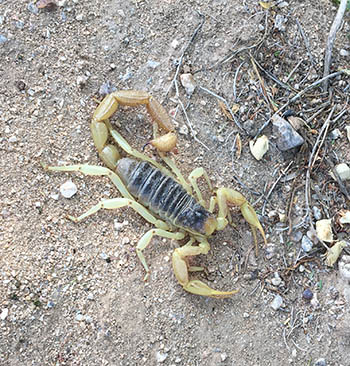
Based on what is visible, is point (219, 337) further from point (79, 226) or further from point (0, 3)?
point (0, 3)

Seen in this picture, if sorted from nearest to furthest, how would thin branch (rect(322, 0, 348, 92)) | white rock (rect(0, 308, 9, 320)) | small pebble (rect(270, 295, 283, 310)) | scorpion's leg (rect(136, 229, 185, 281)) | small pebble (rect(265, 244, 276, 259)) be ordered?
white rock (rect(0, 308, 9, 320)) < scorpion's leg (rect(136, 229, 185, 281)) < small pebble (rect(270, 295, 283, 310)) < small pebble (rect(265, 244, 276, 259)) < thin branch (rect(322, 0, 348, 92))

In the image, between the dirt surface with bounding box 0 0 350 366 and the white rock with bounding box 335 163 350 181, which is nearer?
the dirt surface with bounding box 0 0 350 366

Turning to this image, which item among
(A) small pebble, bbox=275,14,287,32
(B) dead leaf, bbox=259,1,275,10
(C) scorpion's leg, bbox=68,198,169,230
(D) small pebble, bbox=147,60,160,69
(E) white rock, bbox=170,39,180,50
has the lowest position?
(C) scorpion's leg, bbox=68,198,169,230

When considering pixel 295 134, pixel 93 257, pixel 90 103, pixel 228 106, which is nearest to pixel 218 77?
pixel 228 106

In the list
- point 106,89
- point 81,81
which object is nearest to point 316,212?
point 106,89

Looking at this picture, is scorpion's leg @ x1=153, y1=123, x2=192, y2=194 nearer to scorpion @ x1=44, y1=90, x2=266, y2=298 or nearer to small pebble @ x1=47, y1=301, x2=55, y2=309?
scorpion @ x1=44, y1=90, x2=266, y2=298

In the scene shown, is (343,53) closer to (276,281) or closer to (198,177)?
(198,177)

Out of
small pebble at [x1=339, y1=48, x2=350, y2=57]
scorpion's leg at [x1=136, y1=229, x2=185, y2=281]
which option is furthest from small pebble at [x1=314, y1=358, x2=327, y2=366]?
small pebble at [x1=339, y1=48, x2=350, y2=57]

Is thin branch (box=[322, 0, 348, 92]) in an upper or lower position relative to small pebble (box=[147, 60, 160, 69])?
lower
